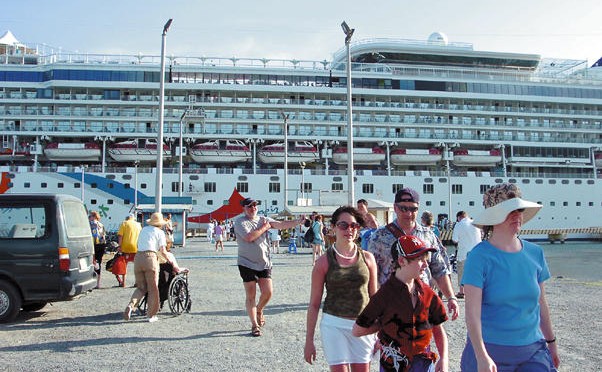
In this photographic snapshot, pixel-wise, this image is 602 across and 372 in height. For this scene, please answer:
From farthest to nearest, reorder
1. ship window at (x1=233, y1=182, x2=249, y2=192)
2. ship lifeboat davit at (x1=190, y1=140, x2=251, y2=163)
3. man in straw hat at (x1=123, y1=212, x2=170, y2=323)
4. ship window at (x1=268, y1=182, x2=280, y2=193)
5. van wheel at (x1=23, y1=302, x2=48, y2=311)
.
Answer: ship lifeboat davit at (x1=190, y1=140, x2=251, y2=163), ship window at (x1=268, y1=182, x2=280, y2=193), ship window at (x1=233, y1=182, x2=249, y2=192), van wheel at (x1=23, y1=302, x2=48, y2=311), man in straw hat at (x1=123, y1=212, x2=170, y2=323)

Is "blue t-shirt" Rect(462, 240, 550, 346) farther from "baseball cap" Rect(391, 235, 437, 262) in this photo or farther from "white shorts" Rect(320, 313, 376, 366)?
"white shorts" Rect(320, 313, 376, 366)

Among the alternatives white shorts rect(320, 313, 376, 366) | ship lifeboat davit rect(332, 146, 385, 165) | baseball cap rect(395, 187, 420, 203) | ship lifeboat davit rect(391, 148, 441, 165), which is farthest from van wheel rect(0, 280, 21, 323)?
ship lifeboat davit rect(391, 148, 441, 165)

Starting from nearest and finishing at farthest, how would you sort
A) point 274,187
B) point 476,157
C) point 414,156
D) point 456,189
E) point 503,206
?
point 503,206 < point 274,187 < point 456,189 < point 414,156 < point 476,157

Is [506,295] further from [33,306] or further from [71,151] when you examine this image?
[71,151]

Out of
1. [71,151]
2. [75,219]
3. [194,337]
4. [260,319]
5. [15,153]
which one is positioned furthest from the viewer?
[15,153]

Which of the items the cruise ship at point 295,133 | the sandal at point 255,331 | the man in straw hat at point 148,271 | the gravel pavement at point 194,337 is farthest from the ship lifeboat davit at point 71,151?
the sandal at point 255,331

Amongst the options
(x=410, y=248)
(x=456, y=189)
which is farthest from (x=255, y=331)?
(x=456, y=189)

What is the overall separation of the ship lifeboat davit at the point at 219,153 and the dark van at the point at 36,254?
100 feet

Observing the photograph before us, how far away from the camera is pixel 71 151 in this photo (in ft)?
123

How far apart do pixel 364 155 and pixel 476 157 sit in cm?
900

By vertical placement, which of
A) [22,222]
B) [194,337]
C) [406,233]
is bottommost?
[194,337]

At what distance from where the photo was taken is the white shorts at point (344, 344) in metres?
3.29

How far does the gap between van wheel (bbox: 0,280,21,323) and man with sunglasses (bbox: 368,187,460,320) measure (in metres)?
5.48

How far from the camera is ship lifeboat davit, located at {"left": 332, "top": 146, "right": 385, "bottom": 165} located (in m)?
39.1
